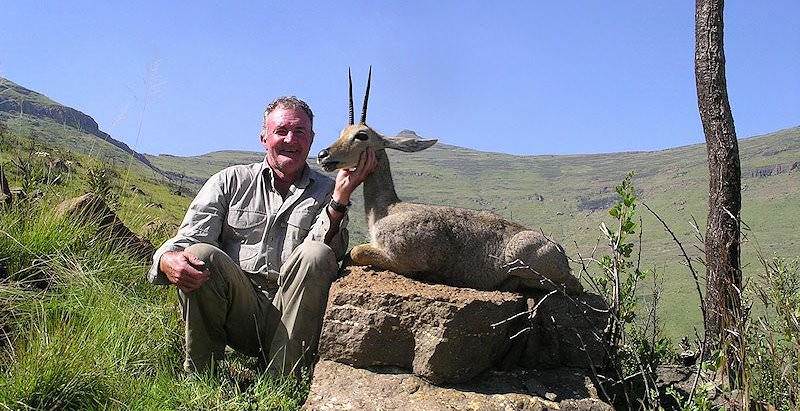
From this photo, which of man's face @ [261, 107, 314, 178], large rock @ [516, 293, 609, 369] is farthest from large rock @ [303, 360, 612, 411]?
man's face @ [261, 107, 314, 178]

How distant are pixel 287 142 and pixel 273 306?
1.54m

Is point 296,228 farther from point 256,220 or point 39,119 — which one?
point 39,119

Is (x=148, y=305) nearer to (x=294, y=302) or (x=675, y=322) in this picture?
(x=294, y=302)

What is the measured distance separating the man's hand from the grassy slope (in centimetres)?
1013

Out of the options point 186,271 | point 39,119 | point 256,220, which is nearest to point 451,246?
point 256,220

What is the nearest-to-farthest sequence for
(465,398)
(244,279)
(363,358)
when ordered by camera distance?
(465,398), (363,358), (244,279)

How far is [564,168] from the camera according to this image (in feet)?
518

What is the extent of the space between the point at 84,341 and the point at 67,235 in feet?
6.23

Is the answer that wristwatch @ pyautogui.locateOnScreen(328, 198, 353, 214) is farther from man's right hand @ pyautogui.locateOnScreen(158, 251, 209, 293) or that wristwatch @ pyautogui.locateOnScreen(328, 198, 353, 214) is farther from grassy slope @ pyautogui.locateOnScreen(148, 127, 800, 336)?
grassy slope @ pyautogui.locateOnScreen(148, 127, 800, 336)

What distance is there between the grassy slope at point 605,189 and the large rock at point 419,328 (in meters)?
10.3

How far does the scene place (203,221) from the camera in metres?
6.29

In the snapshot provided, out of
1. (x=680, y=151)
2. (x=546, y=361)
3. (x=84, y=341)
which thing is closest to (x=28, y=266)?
(x=84, y=341)

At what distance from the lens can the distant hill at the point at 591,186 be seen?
89.8ft

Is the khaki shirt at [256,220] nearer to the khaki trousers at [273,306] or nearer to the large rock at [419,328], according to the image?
the khaki trousers at [273,306]
